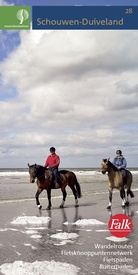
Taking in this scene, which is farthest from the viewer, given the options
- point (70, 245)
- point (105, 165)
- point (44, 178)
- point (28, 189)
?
point (28, 189)

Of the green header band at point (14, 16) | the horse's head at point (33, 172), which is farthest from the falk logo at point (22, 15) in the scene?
the horse's head at point (33, 172)

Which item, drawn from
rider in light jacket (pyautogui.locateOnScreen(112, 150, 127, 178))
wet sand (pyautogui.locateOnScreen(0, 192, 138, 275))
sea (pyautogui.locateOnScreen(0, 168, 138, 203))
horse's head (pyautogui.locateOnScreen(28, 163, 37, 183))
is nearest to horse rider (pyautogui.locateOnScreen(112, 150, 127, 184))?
rider in light jacket (pyautogui.locateOnScreen(112, 150, 127, 178))

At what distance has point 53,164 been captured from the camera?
14078 mm

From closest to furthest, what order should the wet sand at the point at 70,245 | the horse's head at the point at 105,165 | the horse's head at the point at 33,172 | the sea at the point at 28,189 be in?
the wet sand at the point at 70,245 < the horse's head at the point at 105,165 < the horse's head at the point at 33,172 < the sea at the point at 28,189

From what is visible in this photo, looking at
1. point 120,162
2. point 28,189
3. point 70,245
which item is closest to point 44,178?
point 120,162

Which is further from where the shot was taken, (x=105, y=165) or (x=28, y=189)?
(x=28, y=189)

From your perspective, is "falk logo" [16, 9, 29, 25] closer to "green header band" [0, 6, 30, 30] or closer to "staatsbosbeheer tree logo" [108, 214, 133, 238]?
"green header band" [0, 6, 30, 30]

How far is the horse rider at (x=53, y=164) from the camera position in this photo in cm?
1397

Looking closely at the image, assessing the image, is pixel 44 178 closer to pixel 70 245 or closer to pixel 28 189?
pixel 70 245

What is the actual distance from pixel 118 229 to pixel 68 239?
1.36m

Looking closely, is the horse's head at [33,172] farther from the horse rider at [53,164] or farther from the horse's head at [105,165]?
the horse's head at [105,165]

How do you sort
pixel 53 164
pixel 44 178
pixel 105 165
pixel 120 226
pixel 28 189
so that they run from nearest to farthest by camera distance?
1. pixel 120 226
2. pixel 105 165
3. pixel 44 178
4. pixel 53 164
5. pixel 28 189

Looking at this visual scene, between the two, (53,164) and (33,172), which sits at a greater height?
(53,164)

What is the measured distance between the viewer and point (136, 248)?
660 cm
